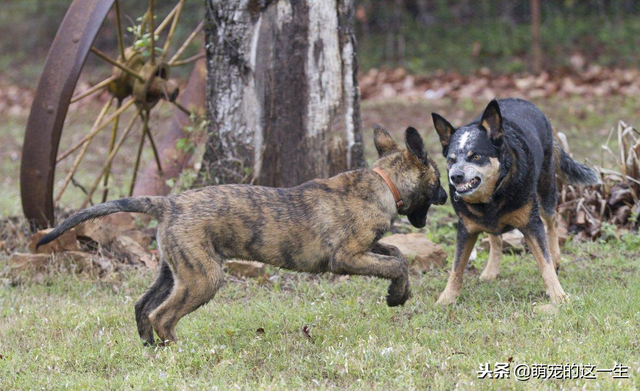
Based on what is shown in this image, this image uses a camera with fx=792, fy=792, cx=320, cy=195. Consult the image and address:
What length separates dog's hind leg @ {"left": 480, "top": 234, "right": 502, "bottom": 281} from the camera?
244 inches

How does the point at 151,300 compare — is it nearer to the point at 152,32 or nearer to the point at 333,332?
the point at 333,332

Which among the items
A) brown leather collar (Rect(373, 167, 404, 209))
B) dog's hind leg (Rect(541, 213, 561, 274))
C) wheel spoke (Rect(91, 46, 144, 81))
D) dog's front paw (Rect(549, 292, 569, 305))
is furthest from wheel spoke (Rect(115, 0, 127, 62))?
dog's front paw (Rect(549, 292, 569, 305))

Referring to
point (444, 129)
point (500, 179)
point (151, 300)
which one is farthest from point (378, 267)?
point (151, 300)

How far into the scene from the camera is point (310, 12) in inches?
271

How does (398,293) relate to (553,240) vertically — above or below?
below

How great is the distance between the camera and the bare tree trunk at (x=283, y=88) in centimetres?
693

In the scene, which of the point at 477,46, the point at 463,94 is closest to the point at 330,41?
the point at 463,94

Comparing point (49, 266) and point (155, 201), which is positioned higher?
point (155, 201)

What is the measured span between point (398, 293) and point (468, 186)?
838mm

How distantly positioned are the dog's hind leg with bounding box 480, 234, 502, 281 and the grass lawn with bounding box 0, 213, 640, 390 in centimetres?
10

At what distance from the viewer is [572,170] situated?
654 cm

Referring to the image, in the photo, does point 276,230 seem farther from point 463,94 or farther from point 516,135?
point 463,94

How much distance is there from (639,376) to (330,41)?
4.03m

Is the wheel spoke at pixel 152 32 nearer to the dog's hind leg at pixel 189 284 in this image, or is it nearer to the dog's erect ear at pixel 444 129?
the dog's erect ear at pixel 444 129
